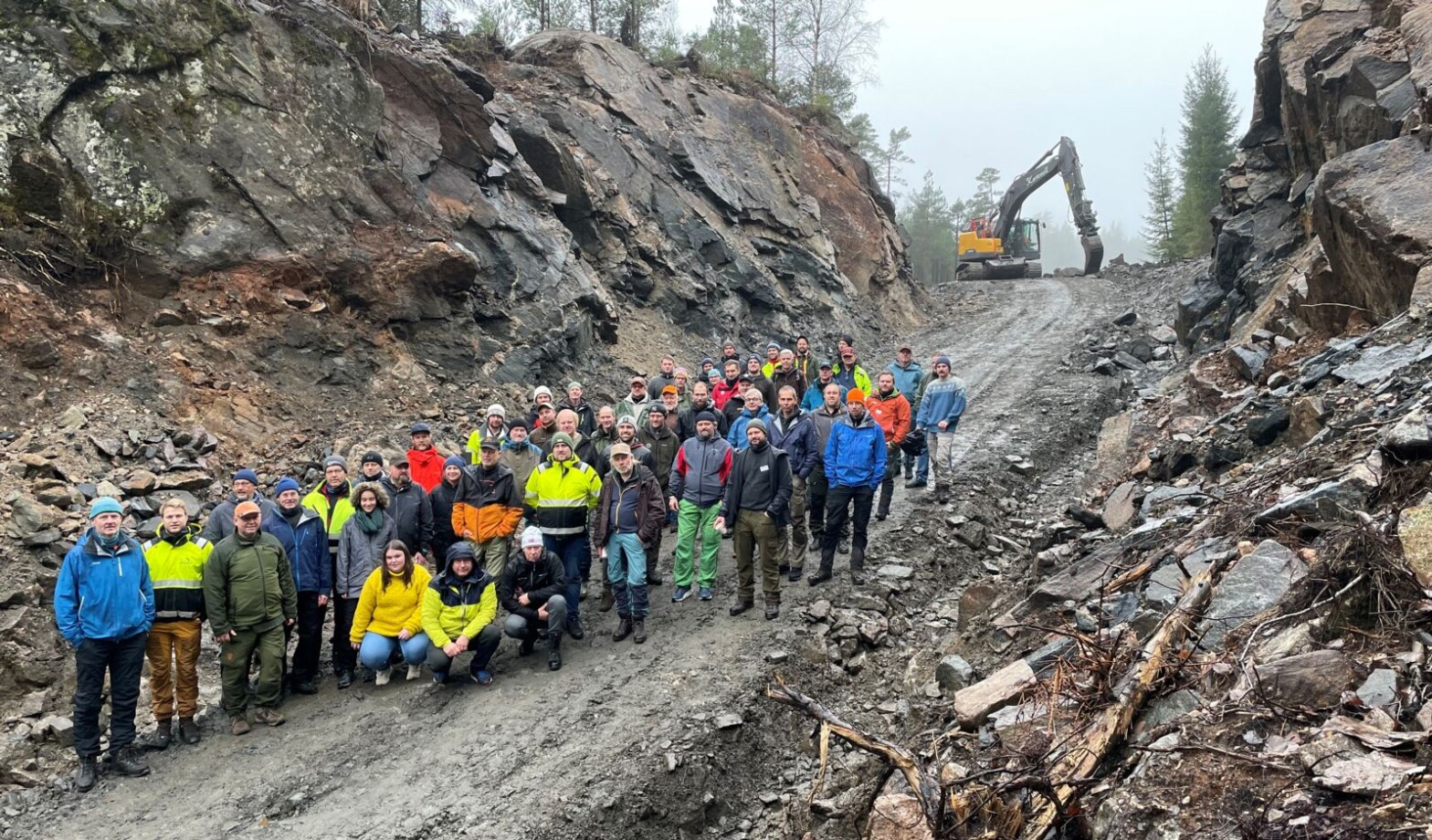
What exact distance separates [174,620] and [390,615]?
162cm

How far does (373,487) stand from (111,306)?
6057 mm

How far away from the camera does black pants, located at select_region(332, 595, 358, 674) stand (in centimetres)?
751

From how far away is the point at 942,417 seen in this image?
1129 cm

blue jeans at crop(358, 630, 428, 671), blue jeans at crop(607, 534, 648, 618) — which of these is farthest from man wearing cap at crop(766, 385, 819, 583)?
blue jeans at crop(358, 630, 428, 671)

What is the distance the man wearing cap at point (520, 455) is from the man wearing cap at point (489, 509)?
30 cm

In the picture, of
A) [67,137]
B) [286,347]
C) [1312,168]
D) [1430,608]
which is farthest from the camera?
[1312,168]

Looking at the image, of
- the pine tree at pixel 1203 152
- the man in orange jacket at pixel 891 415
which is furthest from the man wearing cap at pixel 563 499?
the pine tree at pixel 1203 152

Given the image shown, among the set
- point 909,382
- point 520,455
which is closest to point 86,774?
point 520,455

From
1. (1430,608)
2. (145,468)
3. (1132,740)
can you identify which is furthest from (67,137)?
(1430,608)

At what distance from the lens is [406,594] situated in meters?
7.29

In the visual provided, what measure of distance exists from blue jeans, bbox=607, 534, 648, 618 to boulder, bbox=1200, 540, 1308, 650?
4714mm

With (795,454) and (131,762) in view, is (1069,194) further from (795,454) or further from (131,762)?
(131,762)

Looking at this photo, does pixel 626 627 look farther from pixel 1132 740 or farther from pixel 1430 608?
pixel 1430 608

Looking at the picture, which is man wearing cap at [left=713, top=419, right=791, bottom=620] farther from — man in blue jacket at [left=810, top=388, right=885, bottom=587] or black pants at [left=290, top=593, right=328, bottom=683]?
black pants at [left=290, top=593, right=328, bottom=683]
